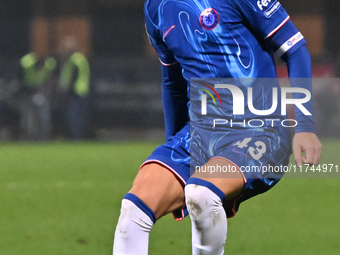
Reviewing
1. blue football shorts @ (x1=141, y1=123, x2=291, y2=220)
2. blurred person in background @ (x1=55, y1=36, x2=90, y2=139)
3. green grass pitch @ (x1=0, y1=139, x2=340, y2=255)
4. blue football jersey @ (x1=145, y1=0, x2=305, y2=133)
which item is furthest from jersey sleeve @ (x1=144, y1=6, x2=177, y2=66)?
blurred person in background @ (x1=55, y1=36, x2=90, y2=139)

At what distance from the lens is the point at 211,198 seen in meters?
2.59

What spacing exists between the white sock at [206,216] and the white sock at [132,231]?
20 centimetres

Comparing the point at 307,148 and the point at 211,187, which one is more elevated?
the point at 307,148

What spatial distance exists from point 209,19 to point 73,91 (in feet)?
30.6

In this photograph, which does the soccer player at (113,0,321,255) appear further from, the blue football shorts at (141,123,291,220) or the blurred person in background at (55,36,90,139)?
the blurred person in background at (55,36,90,139)

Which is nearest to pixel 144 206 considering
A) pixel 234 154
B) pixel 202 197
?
pixel 202 197

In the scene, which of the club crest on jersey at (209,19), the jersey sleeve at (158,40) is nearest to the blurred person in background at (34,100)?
the jersey sleeve at (158,40)

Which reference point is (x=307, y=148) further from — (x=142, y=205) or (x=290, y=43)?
(x=142, y=205)

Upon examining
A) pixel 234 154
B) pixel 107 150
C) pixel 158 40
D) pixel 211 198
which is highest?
pixel 158 40

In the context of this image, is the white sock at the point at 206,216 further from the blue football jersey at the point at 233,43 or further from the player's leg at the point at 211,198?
the blue football jersey at the point at 233,43

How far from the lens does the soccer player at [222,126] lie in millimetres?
2668

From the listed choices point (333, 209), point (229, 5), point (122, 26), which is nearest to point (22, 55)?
point (122, 26)

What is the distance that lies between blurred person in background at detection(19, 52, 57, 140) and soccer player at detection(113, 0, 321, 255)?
Answer: 9.05 meters

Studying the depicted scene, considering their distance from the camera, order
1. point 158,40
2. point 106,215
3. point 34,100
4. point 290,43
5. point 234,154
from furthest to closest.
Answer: point 34,100
point 106,215
point 158,40
point 290,43
point 234,154
